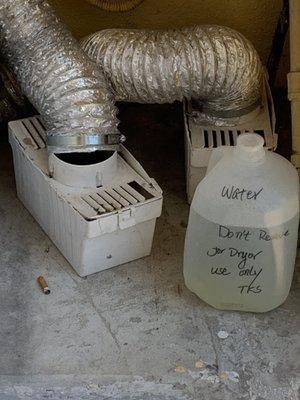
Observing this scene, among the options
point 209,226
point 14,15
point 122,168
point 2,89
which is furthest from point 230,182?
point 2,89

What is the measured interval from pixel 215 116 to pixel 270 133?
14 centimetres

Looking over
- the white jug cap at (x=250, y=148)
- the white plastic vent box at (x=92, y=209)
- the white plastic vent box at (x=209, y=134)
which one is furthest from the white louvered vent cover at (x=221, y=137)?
the white jug cap at (x=250, y=148)

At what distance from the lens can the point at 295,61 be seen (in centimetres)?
160

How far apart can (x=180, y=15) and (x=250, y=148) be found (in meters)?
0.82

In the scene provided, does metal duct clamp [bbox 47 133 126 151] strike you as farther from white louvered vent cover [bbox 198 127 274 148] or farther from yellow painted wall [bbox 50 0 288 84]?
yellow painted wall [bbox 50 0 288 84]

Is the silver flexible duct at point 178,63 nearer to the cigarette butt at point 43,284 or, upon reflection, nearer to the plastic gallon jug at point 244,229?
the plastic gallon jug at point 244,229

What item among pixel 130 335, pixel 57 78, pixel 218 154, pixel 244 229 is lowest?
pixel 130 335

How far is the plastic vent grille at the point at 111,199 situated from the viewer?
146 centimetres

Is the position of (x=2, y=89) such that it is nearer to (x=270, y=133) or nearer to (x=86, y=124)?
(x=86, y=124)

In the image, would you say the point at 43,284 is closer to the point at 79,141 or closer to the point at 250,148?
the point at 79,141

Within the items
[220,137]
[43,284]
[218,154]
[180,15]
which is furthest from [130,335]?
[180,15]

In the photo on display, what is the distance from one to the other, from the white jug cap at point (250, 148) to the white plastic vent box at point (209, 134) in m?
0.31

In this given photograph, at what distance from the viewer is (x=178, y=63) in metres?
1.58

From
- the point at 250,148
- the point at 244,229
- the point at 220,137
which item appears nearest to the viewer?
the point at 250,148
